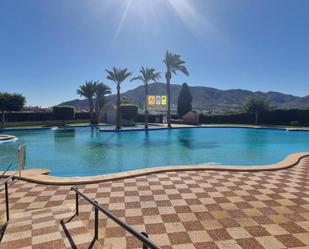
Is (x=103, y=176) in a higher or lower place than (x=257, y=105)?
lower

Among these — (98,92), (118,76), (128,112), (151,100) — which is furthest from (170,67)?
(98,92)

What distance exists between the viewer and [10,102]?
30078mm

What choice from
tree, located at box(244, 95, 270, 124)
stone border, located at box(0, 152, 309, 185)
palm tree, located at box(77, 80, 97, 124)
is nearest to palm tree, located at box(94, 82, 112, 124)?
palm tree, located at box(77, 80, 97, 124)

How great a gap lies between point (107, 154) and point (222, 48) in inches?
559

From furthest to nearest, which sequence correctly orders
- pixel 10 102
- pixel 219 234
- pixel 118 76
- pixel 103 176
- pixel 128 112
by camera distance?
pixel 128 112 → pixel 10 102 → pixel 118 76 → pixel 103 176 → pixel 219 234

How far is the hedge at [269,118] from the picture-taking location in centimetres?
3356

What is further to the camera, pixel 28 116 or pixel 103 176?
pixel 28 116

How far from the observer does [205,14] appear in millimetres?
14016

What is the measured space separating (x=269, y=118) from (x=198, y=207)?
112ft

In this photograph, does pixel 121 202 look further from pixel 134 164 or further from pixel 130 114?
pixel 130 114

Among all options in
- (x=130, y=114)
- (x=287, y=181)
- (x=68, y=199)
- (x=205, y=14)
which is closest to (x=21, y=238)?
(x=68, y=199)

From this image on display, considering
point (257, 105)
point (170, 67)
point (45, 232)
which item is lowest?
point (45, 232)

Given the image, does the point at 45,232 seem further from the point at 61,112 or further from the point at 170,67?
the point at 61,112

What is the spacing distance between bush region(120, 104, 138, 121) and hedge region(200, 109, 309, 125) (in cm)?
1077
